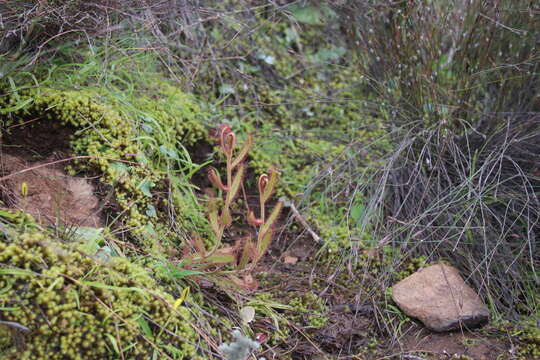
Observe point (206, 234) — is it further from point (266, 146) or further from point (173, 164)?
point (266, 146)

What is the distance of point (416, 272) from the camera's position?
2.30 metres

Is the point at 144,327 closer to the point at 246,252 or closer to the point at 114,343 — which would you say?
the point at 114,343

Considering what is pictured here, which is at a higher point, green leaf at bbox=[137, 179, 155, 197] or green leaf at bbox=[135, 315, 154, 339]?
green leaf at bbox=[137, 179, 155, 197]

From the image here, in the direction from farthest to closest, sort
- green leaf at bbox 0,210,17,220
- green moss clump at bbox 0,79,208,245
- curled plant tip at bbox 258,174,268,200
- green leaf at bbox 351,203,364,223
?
green leaf at bbox 351,203,364,223 → green moss clump at bbox 0,79,208,245 → curled plant tip at bbox 258,174,268,200 → green leaf at bbox 0,210,17,220

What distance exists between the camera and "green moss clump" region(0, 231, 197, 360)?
149cm

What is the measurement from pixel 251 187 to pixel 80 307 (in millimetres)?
1352

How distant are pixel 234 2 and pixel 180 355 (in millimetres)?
2074

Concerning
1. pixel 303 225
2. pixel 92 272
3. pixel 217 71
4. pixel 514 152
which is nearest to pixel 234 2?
pixel 217 71

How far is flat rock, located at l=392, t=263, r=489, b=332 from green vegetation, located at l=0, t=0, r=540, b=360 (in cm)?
7

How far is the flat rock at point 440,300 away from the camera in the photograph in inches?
83.6

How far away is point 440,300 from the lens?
2.17 m

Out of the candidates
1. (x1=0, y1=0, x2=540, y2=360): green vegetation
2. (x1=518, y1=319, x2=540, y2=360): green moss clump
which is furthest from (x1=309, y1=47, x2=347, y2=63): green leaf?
(x1=518, y1=319, x2=540, y2=360): green moss clump

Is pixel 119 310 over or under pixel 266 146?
over

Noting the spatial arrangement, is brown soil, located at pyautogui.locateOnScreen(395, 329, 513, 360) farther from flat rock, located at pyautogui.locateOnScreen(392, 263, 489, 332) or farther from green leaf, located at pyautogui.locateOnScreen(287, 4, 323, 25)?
green leaf, located at pyautogui.locateOnScreen(287, 4, 323, 25)
